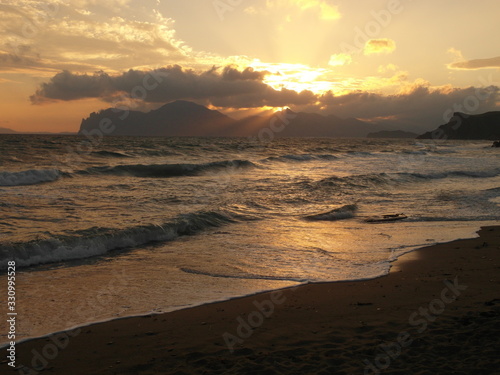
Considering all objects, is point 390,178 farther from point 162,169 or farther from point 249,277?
point 249,277

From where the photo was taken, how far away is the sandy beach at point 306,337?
15.4 ft

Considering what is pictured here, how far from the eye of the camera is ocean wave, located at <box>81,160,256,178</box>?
3034 centimetres

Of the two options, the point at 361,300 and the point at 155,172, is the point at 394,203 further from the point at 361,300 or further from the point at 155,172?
the point at 155,172

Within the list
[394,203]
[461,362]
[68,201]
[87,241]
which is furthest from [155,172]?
[461,362]

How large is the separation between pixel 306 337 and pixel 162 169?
30092mm

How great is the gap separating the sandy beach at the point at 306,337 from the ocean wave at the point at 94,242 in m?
4.56

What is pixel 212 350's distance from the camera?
5.18 metres

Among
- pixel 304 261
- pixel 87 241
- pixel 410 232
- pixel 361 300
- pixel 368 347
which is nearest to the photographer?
pixel 368 347

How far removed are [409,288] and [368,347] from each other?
3.03m

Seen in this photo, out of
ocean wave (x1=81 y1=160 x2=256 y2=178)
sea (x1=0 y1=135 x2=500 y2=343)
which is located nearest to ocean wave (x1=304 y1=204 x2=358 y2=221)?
sea (x1=0 y1=135 x2=500 y2=343)

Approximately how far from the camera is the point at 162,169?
34.2 m

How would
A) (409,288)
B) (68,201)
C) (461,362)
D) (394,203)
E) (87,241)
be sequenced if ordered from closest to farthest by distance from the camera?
(461,362) < (409,288) < (87,241) < (68,201) < (394,203)

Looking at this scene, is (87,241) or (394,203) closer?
(87,241)

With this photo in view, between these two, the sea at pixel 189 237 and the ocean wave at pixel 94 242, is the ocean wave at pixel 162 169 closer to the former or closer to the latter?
the sea at pixel 189 237
